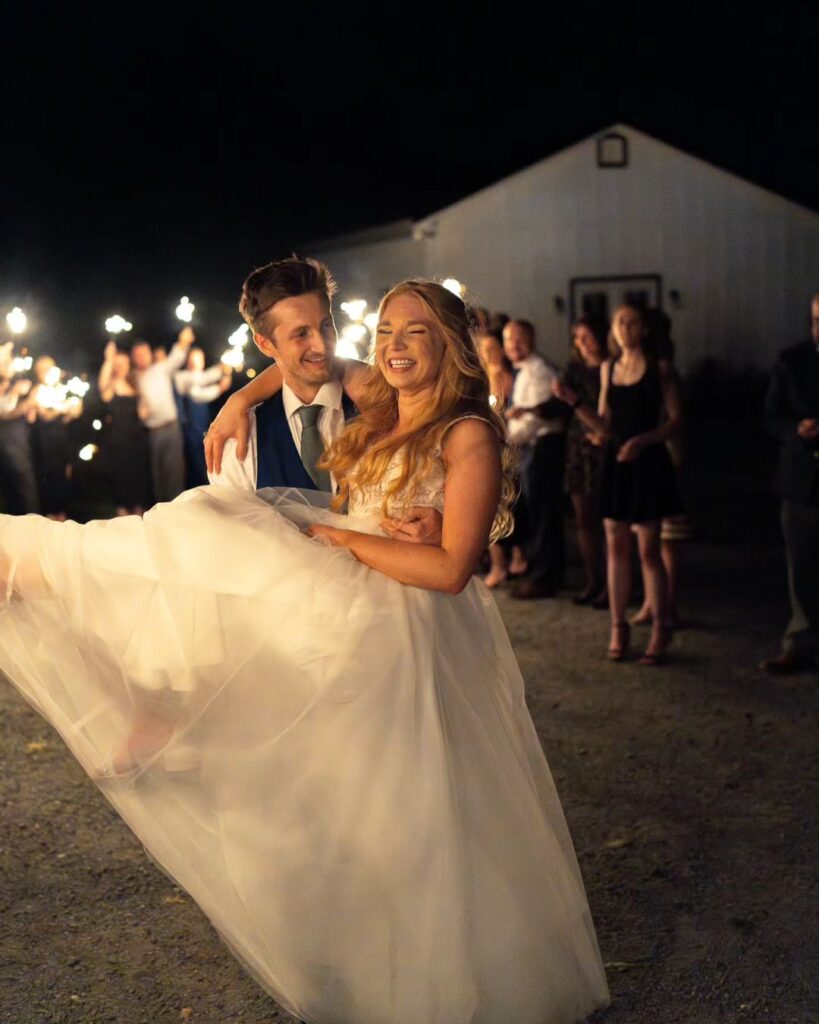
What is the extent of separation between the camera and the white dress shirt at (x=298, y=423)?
4.07 m

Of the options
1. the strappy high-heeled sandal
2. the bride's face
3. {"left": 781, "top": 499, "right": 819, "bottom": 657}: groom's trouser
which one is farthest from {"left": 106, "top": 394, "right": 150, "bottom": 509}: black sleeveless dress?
the bride's face

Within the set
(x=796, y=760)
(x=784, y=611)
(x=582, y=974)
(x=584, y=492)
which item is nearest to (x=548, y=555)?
(x=584, y=492)

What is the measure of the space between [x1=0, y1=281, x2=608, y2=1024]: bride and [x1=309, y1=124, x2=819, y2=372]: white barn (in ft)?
88.6

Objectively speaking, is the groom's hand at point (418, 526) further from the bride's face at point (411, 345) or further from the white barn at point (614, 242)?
the white barn at point (614, 242)

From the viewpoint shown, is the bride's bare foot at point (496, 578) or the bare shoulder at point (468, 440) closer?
the bare shoulder at point (468, 440)

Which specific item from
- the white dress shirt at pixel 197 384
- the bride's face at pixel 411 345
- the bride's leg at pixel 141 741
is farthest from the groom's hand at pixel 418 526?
the white dress shirt at pixel 197 384

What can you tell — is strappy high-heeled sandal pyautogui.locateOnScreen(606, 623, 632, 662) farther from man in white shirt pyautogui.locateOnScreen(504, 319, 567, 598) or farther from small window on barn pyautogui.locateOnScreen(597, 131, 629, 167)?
small window on barn pyautogui.locateOnScreen(597, 131, 629, 167)

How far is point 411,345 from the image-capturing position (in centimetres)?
354

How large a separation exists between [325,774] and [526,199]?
93.5 feet

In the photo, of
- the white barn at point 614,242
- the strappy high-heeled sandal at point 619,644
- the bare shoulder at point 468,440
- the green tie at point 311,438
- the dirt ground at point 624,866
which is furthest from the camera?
the white barn at point 614,242

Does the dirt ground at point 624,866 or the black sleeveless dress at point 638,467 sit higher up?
the black sleeveless dress at point 638,467

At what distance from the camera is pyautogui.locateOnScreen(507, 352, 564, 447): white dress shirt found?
9945 mm

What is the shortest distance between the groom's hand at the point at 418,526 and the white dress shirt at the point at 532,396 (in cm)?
648

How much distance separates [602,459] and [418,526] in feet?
14.8
